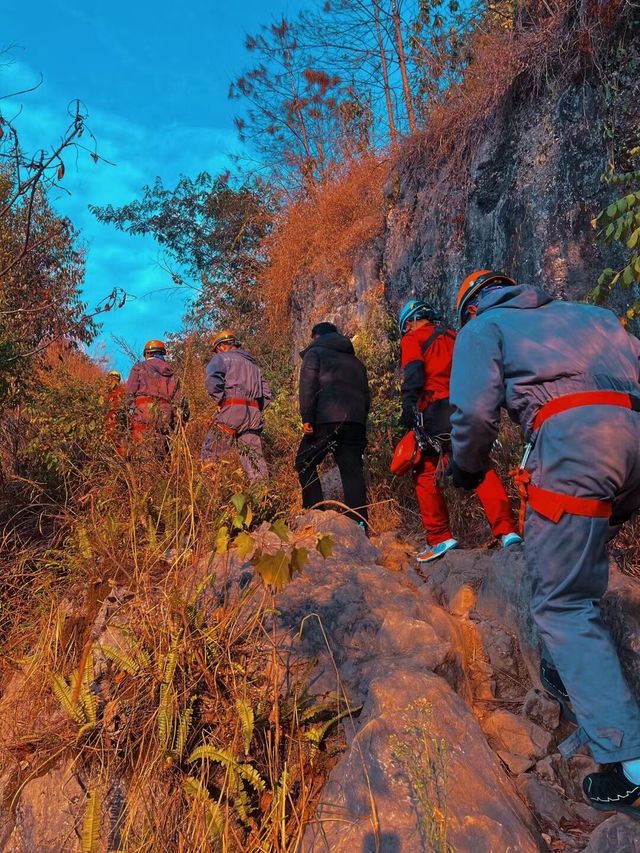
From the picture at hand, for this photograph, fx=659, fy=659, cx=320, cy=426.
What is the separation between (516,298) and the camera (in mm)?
2916

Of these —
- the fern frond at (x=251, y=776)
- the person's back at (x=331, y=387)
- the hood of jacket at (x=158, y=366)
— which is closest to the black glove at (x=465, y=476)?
the fern frond at (x=251, y=776)

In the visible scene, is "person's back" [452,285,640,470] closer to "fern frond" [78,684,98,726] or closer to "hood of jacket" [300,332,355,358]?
"fern frond" [78,684,98,726]

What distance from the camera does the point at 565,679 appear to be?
7.93ft

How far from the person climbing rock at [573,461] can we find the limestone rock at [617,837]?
56mm

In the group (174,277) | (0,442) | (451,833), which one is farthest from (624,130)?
(174,277)

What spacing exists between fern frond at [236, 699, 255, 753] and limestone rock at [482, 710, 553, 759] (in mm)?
1174

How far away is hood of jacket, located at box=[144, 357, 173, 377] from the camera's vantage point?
301 inches

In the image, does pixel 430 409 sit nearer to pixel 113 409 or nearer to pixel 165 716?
pixel 113 409

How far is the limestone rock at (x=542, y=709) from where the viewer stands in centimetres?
302

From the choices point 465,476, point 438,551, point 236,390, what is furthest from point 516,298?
point 236,390

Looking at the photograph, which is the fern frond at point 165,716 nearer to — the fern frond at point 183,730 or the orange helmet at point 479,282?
the fern frond at point 183,730

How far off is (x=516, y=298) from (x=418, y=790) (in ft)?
6.53

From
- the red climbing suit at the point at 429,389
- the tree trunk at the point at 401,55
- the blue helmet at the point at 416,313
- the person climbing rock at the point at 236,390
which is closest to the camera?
the red climbing suit at the point at 429,389

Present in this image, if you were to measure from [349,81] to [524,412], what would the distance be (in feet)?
36.3
